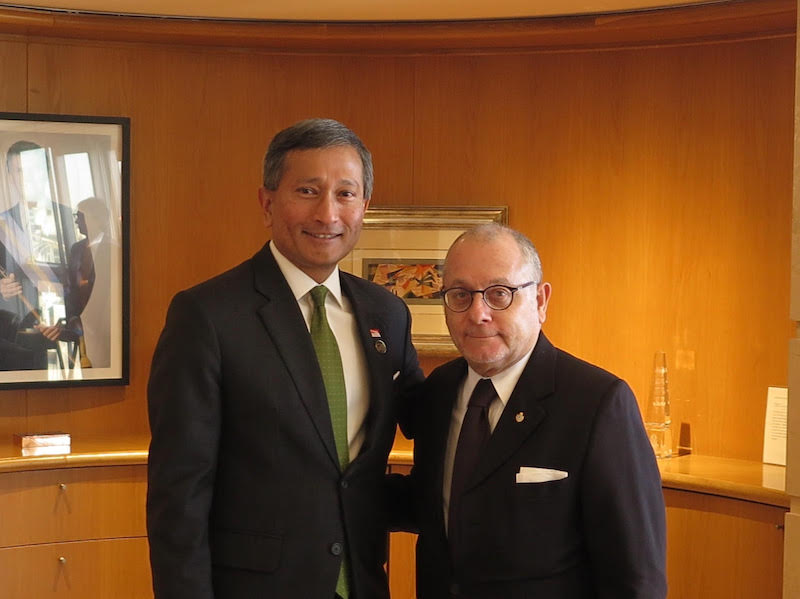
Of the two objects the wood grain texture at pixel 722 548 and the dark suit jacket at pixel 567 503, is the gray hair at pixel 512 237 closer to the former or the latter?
the dark suit jacket at pixel 567 503

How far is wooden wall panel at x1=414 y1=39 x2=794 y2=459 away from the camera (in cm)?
412

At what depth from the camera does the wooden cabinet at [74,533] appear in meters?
3.93

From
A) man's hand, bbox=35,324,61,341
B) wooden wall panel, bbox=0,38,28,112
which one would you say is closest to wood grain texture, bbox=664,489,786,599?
man's hand, bbox=35,324,61,341

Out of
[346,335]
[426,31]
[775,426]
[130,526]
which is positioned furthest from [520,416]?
[426,31]

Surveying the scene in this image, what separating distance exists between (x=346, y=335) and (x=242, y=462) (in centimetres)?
40

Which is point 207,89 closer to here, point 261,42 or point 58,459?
point 261,42

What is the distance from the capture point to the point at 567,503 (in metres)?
1.99

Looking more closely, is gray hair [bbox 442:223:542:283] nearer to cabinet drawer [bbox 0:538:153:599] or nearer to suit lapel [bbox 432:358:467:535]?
suit lapel [bbox 432:358:467:535]

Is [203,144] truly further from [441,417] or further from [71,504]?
[441,417]

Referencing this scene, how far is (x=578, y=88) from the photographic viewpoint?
14.6 feet

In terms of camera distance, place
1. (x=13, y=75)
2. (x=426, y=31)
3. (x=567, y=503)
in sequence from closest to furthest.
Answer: (x=567, y=503)
(x=426, y=31)
(x=13, y=75)

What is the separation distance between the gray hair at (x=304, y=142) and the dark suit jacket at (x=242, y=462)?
0.28 metres

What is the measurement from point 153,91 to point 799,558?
3.29m

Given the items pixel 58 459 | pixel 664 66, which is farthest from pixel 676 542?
pixel 58 459
